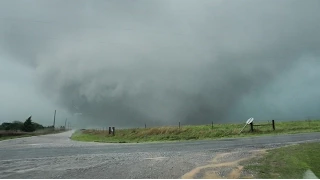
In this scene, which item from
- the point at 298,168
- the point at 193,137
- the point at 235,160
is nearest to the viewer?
the point at 298,168

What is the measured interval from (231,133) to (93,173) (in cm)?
2856

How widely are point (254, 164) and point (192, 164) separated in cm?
287

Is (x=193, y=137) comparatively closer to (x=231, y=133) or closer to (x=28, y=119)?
(x=231, y=133)

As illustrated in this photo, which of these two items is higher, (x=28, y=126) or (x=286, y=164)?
(x=28, y=126)

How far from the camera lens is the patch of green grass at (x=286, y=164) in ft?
38.5

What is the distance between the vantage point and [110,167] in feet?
44.8

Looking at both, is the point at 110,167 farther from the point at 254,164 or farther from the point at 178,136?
the point at 178,136

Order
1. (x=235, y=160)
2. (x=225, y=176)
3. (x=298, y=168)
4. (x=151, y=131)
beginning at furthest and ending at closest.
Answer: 1. (x=151, y=131)
2. (x=235, y=160)
3. (x=298, y=168)
4. (x=225, y=176)

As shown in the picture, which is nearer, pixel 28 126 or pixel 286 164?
pixel 286 164

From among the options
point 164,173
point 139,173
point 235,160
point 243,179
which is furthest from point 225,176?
point 235,160

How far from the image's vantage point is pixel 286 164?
14.0 m

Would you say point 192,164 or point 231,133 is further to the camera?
point 231,133

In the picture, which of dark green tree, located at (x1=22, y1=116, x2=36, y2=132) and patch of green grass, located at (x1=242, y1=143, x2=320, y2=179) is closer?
patch of green grass, located at (x1=242, y1=143, x2=320, y2=179)

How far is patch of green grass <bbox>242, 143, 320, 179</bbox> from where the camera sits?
38.5 ft
